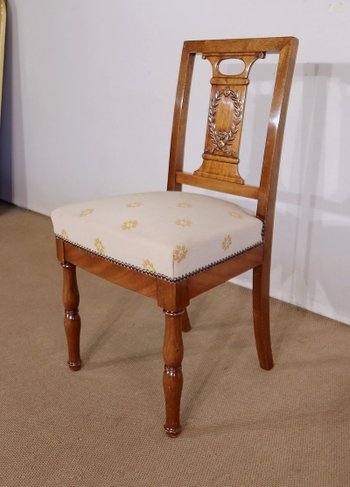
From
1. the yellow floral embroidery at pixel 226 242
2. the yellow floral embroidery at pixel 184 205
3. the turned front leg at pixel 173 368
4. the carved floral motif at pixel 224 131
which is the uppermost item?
the carved floral motif at pixel 224 131

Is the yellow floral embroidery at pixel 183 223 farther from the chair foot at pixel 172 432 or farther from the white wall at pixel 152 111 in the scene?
the white wall at pixel 152 111

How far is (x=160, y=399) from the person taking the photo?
1250 mm

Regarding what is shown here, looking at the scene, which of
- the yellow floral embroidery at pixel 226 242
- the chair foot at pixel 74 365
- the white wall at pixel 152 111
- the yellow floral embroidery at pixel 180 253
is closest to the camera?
the yellow floral embroidery at pixel 180 253

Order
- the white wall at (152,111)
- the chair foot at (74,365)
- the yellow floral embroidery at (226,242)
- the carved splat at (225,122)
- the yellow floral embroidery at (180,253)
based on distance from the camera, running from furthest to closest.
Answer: the white wall at (152,111)
the chair foot at (74,365)
the carved splat at (225,122)
the yellow floral embroidery at (226,242)
the yellow floral embroidery at (180,253)

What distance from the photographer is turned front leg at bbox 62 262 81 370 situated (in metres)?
1.25

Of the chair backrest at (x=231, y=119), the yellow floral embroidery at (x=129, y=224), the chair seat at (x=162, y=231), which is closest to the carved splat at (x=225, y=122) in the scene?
the chair backrest at (x=231, y=119)

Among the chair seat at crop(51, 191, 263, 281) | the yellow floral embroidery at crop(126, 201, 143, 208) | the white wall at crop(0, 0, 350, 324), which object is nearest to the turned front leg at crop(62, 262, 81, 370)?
the chair seat at crop(51, 191, 263, 281)

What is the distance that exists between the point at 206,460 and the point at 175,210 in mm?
553

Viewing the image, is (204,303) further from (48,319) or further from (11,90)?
(11,90)

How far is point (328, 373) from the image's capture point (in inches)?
53.8

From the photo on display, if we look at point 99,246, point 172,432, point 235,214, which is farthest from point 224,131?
point 172,432

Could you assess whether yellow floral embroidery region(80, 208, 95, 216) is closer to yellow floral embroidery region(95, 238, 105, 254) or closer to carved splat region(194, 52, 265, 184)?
yellow floral embroidery region(95, 238, 105, 254)

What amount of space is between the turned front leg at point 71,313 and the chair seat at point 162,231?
0.11 m

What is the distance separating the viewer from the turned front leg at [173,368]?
3.36 feet
